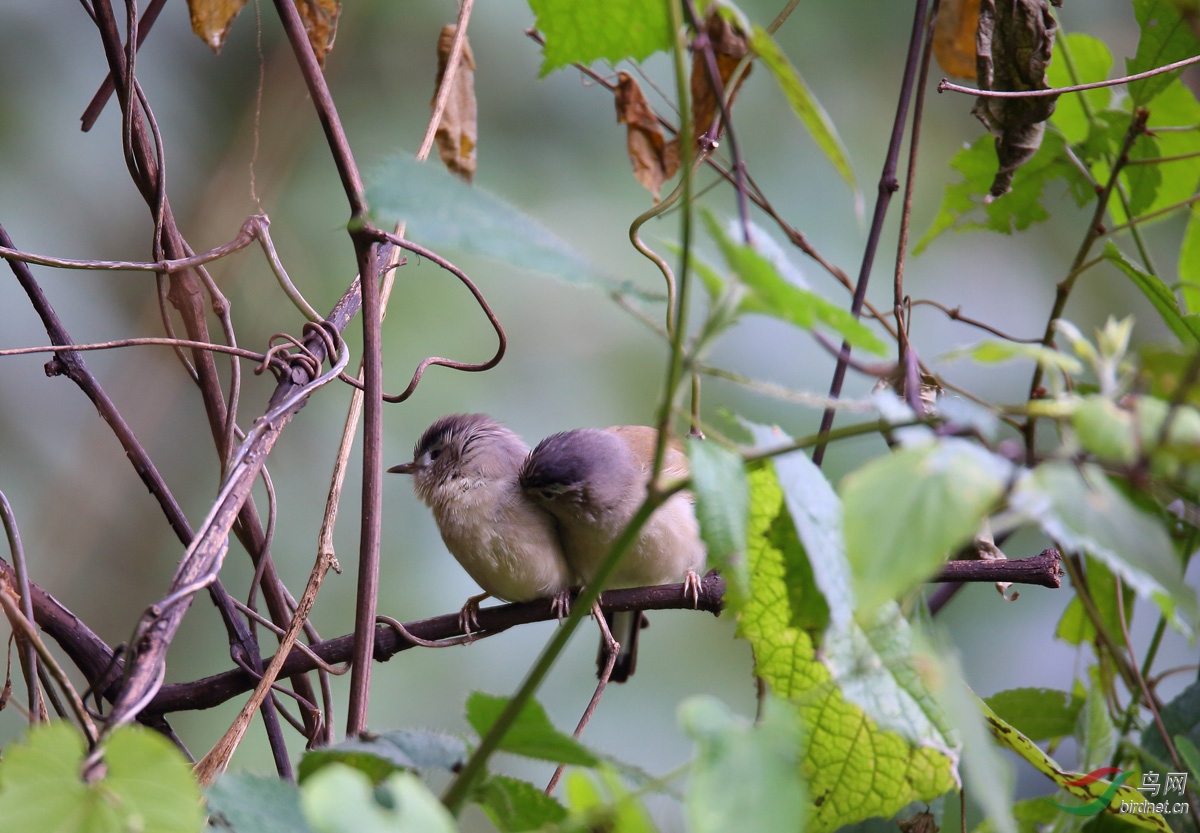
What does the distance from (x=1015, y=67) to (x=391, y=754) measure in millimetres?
1306

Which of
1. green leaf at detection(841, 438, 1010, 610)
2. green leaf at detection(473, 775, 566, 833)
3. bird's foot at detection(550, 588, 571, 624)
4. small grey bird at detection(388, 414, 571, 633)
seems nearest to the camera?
green leaf at detection(841, 438, 1010, 610)

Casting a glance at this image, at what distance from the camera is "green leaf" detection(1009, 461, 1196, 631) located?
46 centimetres

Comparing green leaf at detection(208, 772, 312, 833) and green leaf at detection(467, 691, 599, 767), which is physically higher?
green leaf at detection(467, 691, 599, 767)

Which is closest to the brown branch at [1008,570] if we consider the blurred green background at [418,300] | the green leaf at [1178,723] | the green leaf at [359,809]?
the green leaf at [1178,723]

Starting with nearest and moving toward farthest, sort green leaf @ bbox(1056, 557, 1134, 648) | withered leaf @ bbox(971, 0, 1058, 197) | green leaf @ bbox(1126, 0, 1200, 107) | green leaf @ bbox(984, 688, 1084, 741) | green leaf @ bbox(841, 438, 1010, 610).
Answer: green leaf @ bbox(841, 438, 1010, 610), withered leaf @ bbox(971, 0, 1058, 197), green leaf @ bbox(1126, 0, 1200, 107), green leaf @ bbox(984, 688, 1084, 741), green leaf @ bbox(1056, 557, 1134, 648)

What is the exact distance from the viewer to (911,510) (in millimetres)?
460

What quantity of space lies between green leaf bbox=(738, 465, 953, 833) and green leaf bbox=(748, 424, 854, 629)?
12 centimetres

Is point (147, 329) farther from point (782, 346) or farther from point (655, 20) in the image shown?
point (655, 20)

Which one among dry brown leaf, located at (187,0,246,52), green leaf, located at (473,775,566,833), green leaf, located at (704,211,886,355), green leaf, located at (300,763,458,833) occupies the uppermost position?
dry brown leaf, located at (187,0,246,52)

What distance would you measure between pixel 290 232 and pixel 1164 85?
2299 millimetres

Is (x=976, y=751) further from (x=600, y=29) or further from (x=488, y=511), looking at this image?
(x=488, y=511)


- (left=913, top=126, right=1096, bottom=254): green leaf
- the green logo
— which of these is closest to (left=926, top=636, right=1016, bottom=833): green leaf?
the green logo

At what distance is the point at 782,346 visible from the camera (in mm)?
3125

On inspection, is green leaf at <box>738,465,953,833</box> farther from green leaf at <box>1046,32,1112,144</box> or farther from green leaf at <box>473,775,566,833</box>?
green leaf at <box>1046,32,1112,144</box>
